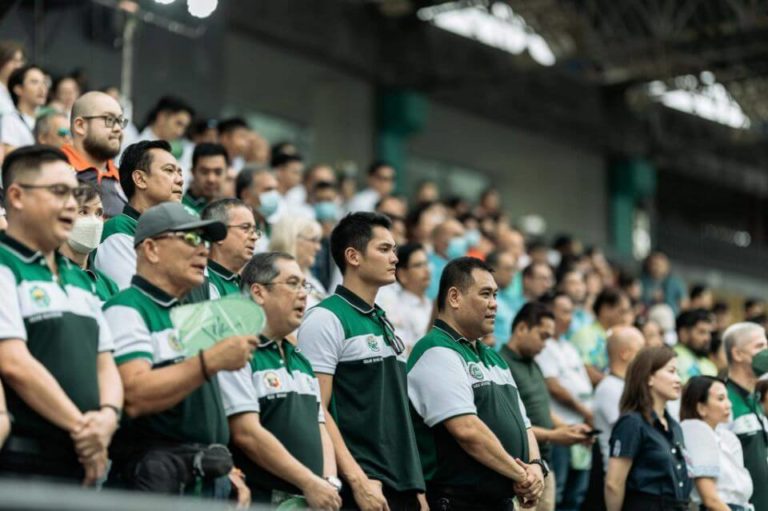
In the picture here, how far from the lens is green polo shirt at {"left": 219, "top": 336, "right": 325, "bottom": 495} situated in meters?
5.23

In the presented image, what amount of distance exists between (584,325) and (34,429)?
21.3ft

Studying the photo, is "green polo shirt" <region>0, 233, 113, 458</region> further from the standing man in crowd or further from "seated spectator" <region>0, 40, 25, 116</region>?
"seated spectator" <region>0, 40, 25, 116</region>

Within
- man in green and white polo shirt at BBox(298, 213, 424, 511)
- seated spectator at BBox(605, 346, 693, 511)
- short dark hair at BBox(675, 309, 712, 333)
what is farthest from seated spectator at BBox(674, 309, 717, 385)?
man in green and white polo shirt at BBox(298, 213, 424, 511)

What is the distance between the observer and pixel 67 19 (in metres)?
13.3

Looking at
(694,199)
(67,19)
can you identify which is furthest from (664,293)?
(694,199)

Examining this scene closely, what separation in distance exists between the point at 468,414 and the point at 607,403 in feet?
7.67

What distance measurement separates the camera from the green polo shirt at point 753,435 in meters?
7.90

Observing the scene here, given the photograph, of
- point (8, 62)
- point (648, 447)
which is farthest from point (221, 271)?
point (8, 62)

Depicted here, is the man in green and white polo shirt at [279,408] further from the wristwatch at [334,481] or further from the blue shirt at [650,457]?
the blue shirt at [650,457]

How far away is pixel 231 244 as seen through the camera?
236 inches

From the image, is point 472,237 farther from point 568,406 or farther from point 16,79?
point 16,79

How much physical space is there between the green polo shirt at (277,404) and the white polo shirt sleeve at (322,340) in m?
0.32

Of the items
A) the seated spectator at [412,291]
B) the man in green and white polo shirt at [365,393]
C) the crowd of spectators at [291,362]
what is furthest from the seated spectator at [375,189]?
the man in green and white polo shirt at [365,393]

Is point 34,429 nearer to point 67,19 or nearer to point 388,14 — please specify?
point 67,19
